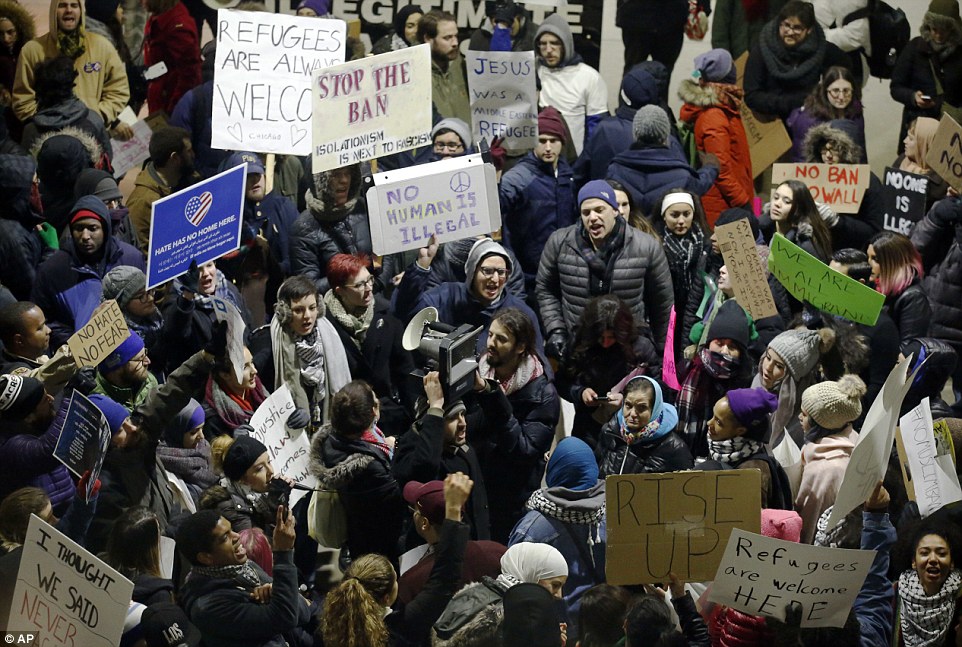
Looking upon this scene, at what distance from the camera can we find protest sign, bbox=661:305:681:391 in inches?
329

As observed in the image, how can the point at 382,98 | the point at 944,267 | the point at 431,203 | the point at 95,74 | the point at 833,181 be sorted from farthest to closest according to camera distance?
the point at 95,74, the point at 833,181, the point at 944,267, the point at 382,98, the point at 431,203

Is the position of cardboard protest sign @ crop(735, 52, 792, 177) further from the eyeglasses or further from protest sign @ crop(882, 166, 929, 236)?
protest sign @ crop(882, 166, 929, 236)

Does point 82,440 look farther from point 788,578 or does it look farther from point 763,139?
point 763,139

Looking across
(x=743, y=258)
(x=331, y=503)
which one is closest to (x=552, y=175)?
(x=743, y=258)

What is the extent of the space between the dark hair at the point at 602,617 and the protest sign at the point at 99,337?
252 cm

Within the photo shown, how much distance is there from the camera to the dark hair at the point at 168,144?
9.35 meters

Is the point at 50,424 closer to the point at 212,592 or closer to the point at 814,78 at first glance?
the point at 212,592

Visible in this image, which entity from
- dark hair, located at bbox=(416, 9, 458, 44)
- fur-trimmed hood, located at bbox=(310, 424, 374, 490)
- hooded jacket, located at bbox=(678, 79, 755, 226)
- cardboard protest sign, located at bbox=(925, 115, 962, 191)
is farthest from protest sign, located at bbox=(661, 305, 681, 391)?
dark hair, located at bbox=(416, 9, 458, 44)

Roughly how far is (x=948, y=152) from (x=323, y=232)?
3954 millimetres

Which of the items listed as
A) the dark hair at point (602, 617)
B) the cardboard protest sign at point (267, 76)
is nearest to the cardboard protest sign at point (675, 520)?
the dark hair at point (602, 617)

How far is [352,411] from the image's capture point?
263 inches

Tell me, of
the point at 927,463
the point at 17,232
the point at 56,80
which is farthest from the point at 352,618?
the point at 56,80

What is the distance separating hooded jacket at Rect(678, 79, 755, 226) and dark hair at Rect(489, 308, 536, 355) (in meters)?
3.17

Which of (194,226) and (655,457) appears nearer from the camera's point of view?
(655,457)
